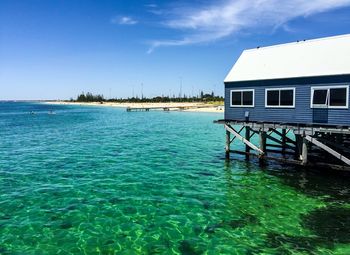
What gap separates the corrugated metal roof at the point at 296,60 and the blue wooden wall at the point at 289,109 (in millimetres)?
387

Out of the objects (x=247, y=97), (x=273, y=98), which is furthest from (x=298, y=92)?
(x=247, y=97)

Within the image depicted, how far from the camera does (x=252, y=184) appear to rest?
707 inches

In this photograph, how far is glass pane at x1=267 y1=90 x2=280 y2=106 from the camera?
67.8 ft

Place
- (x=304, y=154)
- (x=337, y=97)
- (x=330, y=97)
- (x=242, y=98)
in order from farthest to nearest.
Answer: (x=242, y=98)
(x=304, y=154)
(x=330, y=97)
(x=337, y=97)

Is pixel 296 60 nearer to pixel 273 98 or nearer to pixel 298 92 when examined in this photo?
pixel 298 92

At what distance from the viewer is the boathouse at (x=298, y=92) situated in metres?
18.0

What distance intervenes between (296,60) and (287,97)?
2.69 meters

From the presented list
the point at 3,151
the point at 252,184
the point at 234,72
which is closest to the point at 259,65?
the point at 234,72

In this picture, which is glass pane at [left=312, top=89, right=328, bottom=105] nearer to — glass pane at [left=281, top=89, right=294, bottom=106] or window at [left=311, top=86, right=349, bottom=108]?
window at [left=311, top=86, right=349, bottom=108]

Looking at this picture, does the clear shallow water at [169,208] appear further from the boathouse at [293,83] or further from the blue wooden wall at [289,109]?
the boathouse at [293,83]

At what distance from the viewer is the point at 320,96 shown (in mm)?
18609

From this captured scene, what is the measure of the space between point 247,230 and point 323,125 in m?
9.62

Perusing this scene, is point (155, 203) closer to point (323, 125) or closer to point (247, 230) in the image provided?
point (247, 230)

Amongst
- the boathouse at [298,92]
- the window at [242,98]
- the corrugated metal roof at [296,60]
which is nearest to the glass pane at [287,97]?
the boathouse at [298,92]
